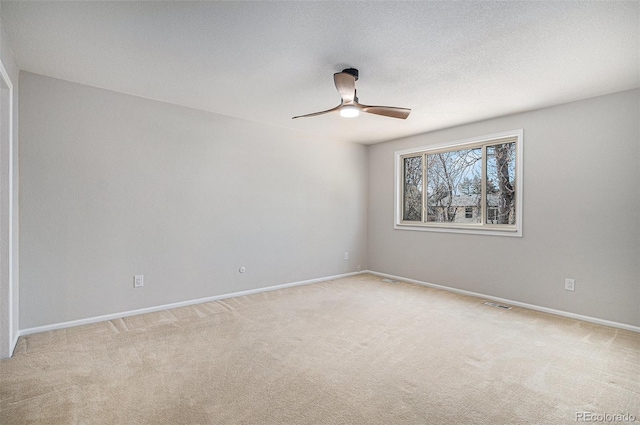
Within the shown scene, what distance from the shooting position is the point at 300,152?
507 centimetres

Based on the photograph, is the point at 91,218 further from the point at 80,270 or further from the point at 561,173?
the point at 561,173

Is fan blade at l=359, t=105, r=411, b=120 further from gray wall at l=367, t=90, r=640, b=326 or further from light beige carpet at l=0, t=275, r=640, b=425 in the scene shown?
light beige carpet at l=0, t=275, r=640, b=425

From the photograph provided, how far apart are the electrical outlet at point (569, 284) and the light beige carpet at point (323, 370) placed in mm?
375

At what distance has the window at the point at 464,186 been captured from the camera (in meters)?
4.24

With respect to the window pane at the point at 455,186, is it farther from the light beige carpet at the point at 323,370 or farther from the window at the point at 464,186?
the light beige carpet at the point at 323,370

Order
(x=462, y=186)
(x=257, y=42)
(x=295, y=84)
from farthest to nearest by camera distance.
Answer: (x=462, y=186) < (x=295, y=84) < (x=257, y=42)

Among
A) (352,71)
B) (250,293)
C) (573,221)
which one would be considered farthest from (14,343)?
(573,221)

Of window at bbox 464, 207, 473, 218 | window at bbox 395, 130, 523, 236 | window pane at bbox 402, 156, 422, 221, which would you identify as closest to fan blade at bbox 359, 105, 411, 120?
window at bbox 395, 130, 523, 236

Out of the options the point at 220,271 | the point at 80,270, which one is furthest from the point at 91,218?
the point at 220,271

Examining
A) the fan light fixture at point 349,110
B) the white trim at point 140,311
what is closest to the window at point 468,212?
the white trim at point 140,311

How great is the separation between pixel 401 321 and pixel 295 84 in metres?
2.57

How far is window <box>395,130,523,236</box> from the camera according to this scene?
13.9ft

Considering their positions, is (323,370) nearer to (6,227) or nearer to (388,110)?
(388,110)

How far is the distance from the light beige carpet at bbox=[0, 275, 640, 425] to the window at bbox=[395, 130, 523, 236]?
127cm
